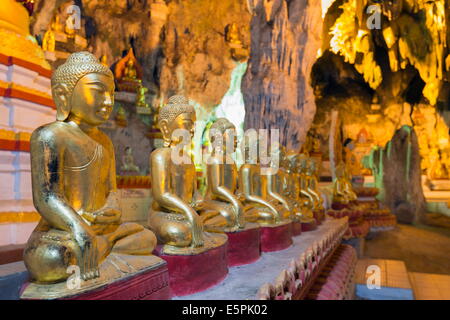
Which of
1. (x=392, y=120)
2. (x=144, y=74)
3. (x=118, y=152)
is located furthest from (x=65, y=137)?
(x=392, y=120)

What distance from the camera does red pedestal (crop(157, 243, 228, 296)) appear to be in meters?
2.05

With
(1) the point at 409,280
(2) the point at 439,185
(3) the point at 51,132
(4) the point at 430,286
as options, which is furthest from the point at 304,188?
(2) the point at 439,185

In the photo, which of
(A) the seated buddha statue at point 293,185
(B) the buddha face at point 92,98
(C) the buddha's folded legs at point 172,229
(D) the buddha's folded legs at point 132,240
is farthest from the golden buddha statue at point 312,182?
(B) the buddha face at point 92,98

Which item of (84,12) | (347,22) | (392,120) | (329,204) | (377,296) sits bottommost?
(377,296)

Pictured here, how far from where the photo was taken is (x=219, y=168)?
3.04m

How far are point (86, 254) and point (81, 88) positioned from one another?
0.75 m

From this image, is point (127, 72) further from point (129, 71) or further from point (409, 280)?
point (409, 280)

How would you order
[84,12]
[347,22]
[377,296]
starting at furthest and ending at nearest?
[347,22] → [84,12] → [377,296]

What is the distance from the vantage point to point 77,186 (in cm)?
171

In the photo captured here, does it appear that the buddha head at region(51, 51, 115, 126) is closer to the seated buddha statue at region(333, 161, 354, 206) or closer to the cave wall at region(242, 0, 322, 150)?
the cave wall at region(242, 0, 322, 150)

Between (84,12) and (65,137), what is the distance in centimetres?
958

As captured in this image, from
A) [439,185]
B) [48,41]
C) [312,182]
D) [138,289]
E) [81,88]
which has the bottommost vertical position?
[439,185]

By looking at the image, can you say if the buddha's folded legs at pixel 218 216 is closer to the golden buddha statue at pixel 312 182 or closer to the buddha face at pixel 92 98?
the buddha face at pixel 92 98

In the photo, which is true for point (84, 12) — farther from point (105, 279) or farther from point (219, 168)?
point (105, 279)
